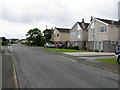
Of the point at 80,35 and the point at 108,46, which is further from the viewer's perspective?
the point at 80,35

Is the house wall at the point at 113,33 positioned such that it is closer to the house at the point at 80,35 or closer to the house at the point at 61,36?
the house at the point at 80,35

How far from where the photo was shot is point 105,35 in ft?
96.6

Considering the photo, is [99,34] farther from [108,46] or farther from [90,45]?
[90,45]

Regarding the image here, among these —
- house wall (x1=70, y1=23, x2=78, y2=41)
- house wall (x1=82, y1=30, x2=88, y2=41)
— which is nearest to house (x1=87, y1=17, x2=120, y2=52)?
house wall (x1=82, y1=30, x2=88, y2=41)

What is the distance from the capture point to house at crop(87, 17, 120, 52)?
94.7 ft

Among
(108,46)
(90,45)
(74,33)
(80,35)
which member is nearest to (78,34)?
(80,35)

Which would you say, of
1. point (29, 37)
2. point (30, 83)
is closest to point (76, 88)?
point (30, 83)

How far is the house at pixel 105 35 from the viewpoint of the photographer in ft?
94.7

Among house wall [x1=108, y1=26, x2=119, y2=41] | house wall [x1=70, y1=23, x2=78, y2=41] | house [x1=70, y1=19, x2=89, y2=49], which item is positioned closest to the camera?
house wall [x1=108, y1=26, x2=119, y2=41]

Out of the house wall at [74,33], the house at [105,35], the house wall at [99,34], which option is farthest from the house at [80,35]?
the house wall at [99,34]

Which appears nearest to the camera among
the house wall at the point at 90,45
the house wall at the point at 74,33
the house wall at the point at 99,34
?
the house wall at the point at 99,34

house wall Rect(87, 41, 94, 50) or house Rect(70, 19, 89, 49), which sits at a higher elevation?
house Rect(70, 19, 89, 49)

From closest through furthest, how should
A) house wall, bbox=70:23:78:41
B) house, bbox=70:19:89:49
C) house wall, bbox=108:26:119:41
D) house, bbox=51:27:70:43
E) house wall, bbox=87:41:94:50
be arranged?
house wall, bbox=108:26:119:41 → house wall, bbox=87:41:94:50 → house, bbox=70:19:89:49 → house wall, bbox=70:23:78:41 → house, bbox=51:27:70:43

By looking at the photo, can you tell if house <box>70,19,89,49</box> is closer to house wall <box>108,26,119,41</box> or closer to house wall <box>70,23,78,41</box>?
house wall <box>70,23,78,41</box>
